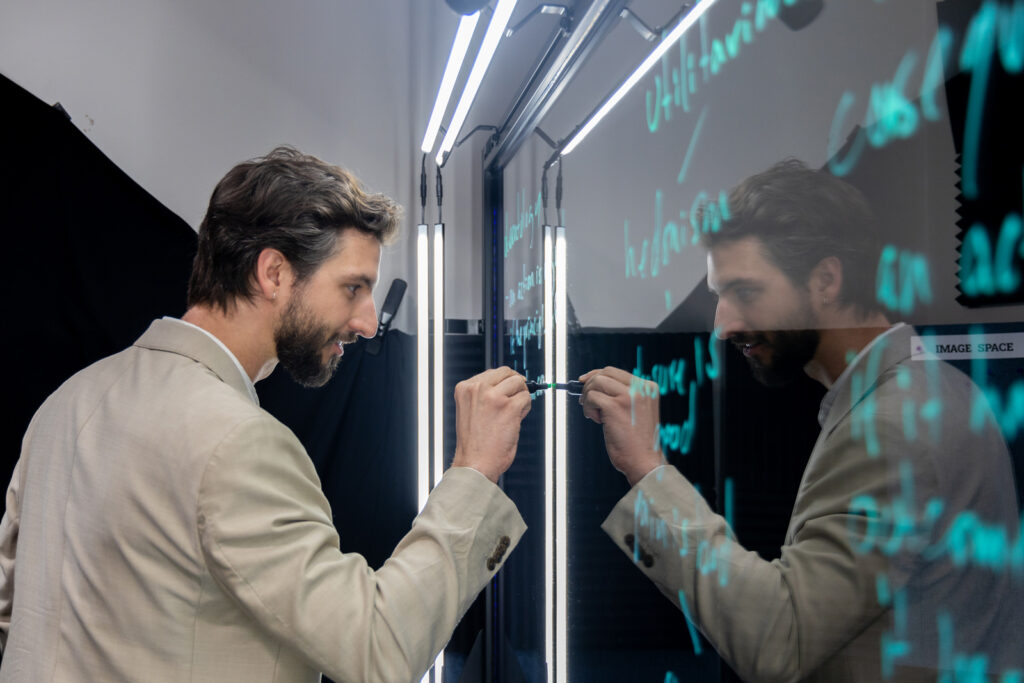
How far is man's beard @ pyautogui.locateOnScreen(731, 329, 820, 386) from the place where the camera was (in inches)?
20.1

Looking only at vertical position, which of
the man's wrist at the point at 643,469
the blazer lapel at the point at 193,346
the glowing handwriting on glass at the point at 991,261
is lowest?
the man's wrist at the point at 643,469

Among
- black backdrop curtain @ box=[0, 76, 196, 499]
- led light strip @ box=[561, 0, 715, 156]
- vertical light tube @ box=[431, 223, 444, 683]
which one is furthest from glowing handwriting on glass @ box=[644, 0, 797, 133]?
black backdrop curtain @ box=[0, 76, 196, 499]

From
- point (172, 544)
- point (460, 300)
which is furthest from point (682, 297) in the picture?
point (460, 300)

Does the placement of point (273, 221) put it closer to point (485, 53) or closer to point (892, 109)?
point (485, 53)

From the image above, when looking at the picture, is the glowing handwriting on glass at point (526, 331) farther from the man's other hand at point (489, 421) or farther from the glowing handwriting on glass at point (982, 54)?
the glowing handwriting on glass at point (982, 54)

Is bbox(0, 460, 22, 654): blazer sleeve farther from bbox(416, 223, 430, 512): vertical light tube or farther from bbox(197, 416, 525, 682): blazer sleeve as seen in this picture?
bbox(416, 223, 430, 512): vertical light tube

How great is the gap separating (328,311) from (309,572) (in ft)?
1.63

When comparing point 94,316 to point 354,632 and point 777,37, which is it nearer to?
point 354,632

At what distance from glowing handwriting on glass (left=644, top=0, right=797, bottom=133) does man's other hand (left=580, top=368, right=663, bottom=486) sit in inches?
13.7

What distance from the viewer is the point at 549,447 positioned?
1444mm

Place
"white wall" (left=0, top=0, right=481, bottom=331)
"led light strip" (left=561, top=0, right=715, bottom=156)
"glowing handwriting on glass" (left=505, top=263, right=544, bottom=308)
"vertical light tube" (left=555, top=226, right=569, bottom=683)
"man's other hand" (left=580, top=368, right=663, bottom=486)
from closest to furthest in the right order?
1. "led light strip" (left=561, top=0, right=715, bottom=156)
2. "man's other hand" (left=580, top=368, right=663, bottom=486)
3. "vertical light tube" (left=555, top=226, right=569, bottom=683)
4. "glowing handwriting on glass" (left=505, top=263, right=544, bottom=308)
5. "white wall" (left=0, top=0, right=481, bottom=331)

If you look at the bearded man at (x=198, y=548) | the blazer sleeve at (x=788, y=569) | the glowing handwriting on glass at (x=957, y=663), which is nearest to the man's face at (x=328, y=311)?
the bearded man at (x=198, y=548)

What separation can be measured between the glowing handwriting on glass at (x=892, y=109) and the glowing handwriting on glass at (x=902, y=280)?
0.24ft

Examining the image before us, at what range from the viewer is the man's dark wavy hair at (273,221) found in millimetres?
1145
